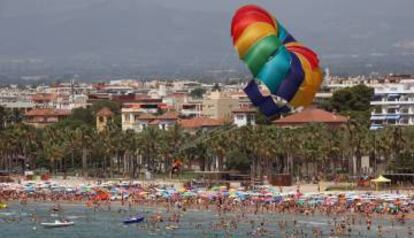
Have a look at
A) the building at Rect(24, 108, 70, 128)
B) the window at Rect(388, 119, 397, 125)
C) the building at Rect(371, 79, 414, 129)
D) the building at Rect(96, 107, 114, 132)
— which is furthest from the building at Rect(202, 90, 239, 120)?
the window at Rect(388, 119, 397, 125)

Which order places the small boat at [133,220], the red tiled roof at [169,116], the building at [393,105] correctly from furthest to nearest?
the red tiled roof at [169,116] → the building at [393,105] → the small boat at [133,220]

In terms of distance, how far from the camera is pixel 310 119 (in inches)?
4237

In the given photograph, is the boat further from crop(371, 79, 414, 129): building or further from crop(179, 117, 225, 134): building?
crop(371, 79, 414, 129): building

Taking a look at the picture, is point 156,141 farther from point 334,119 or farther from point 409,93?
point 409,93

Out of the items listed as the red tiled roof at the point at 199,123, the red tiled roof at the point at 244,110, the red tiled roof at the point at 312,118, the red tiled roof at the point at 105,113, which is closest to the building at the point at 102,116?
the red tiled roof at the point at 105,113

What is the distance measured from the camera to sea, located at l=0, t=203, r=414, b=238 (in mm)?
63781

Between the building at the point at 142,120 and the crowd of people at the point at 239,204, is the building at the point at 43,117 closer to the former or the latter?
the building at the point at 142,120

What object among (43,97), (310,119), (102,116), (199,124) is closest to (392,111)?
(310,119)

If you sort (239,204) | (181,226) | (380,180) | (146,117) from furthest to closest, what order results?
(146,117)
(380,180)
(239,204)
(181,226)

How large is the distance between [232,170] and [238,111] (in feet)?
84.6

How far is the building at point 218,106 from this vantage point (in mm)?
133875

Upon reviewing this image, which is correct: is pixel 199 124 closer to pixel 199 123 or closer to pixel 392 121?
pixel 199 123

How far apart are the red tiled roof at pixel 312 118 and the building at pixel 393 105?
3.96 metres

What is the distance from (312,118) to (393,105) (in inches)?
460
